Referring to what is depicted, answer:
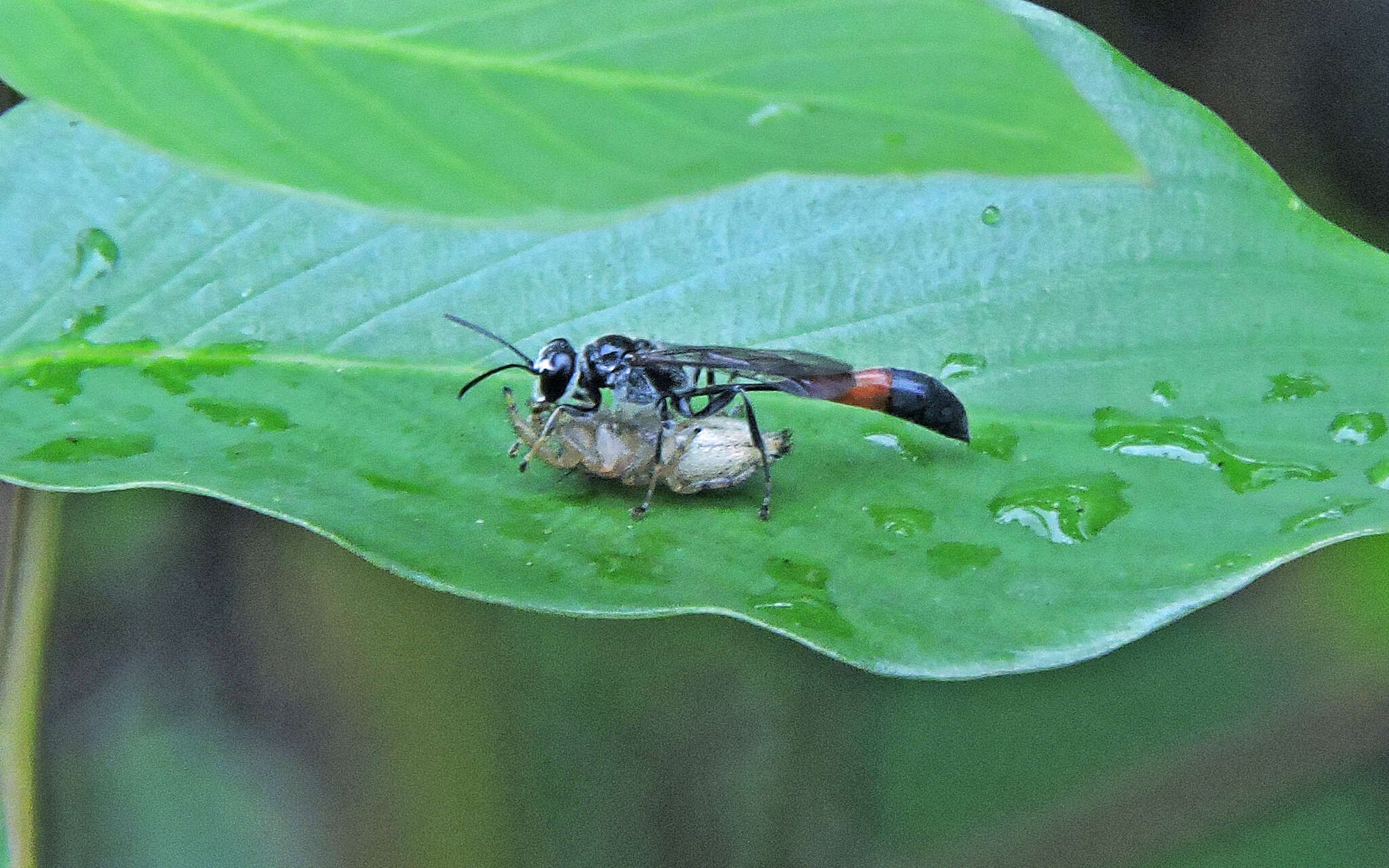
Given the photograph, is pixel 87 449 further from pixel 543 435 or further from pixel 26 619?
pixel 543 435

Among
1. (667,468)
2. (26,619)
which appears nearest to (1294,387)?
(667,468)

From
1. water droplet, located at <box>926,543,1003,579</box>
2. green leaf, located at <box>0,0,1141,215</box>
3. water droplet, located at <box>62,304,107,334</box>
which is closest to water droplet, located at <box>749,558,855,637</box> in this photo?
water droplet, located at <box>926,543,1003,579</box>

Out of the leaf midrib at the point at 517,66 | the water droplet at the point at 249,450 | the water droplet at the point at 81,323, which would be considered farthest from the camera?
the water droplet at the point at 81,323

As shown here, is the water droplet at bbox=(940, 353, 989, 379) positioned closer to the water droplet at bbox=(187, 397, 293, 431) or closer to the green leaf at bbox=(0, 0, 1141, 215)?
the water droplet at bbox=(187, 397, 293, 431)

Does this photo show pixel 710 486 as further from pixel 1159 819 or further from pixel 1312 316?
pixel 1159 819

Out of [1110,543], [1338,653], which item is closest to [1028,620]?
[1110,543]

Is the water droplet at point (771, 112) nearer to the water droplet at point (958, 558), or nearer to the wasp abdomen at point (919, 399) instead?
the water droplet at point (958, 558)

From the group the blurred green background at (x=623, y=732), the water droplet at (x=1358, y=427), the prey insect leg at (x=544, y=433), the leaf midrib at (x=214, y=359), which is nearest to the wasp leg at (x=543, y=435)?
the prey insect leg at (x=544, y=433)
